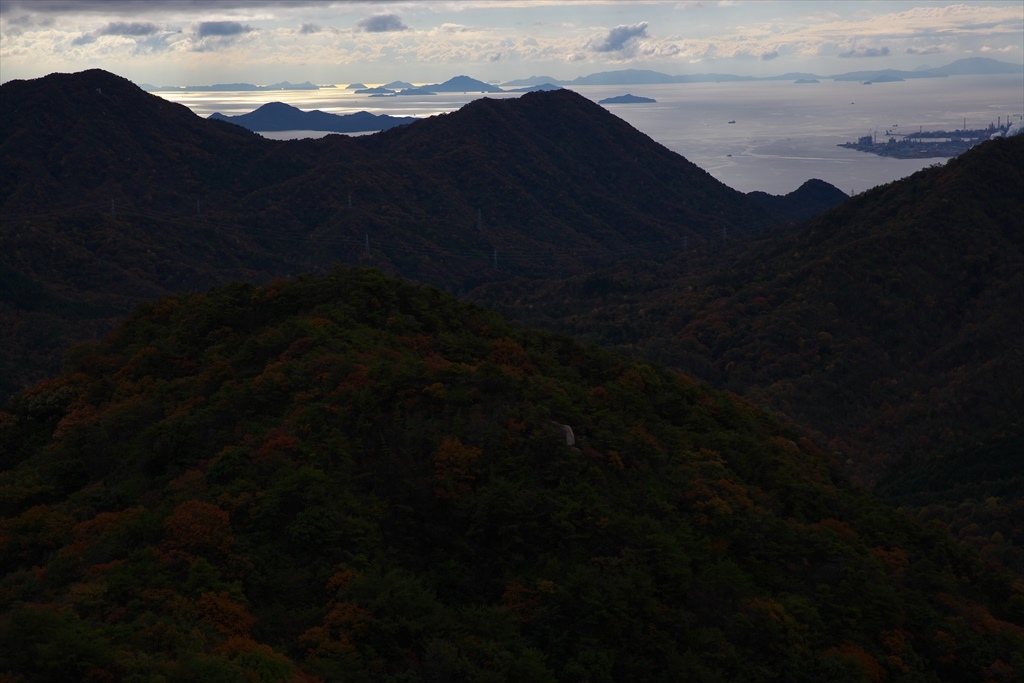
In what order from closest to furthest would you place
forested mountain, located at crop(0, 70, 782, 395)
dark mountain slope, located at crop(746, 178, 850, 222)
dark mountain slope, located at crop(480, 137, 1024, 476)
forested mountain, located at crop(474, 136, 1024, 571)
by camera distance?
forested mountain, located at crop(474, 136, 1024, 571)
dark mountain slope, located at crop(480, 137, 1024, 476)
forested mountain, located at crop(0, 70, 782, 395)
dark mountain slope, located at crop(746, 178, 850, 222)

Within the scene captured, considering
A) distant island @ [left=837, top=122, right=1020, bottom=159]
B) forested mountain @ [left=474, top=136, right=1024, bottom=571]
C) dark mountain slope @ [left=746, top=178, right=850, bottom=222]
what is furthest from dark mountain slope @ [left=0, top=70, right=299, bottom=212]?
distant island @ [left=837, top=122, right=1020, bottom=159]

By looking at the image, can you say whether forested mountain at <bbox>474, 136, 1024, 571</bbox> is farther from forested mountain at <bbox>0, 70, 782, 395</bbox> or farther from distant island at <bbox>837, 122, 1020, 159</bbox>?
distant island at <bbox>837, 122, 1020, 159</bbox>

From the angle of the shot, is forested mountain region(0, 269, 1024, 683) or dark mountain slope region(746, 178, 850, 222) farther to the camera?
dark mountain slope region(746, 178, 850, 222)

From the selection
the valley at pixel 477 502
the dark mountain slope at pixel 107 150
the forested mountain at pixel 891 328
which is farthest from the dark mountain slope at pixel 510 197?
the valley at pixel 477 502

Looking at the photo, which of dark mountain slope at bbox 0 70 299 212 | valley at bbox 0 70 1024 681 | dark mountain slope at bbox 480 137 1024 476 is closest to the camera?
valley at bbox 0 70 1024 681

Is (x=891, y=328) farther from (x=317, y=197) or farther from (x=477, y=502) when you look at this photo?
Answer: (x=317, y=197)

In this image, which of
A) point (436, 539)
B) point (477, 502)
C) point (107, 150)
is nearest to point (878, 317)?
point (477, 502)
